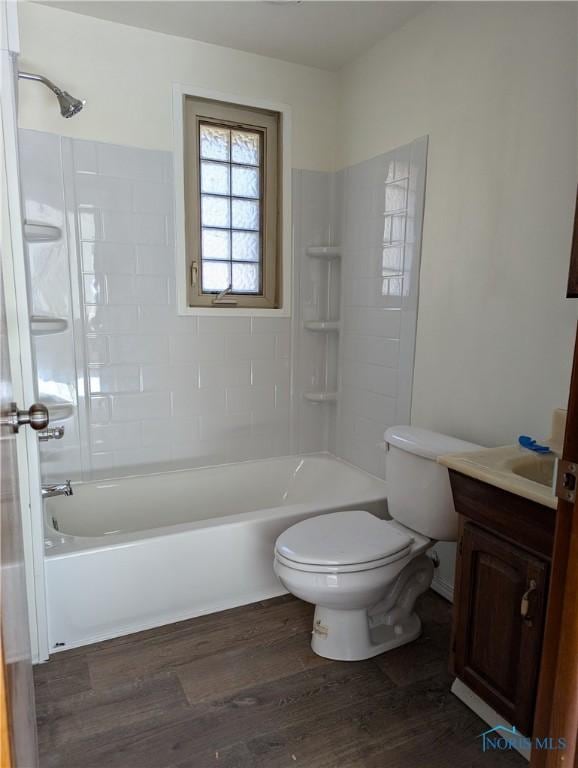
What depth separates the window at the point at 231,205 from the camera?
8.48ft

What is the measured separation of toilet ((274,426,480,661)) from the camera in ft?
5.57

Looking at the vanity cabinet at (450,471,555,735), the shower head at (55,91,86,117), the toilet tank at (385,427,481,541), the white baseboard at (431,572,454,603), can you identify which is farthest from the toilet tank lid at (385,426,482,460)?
the shower head at (55,91,86,117)

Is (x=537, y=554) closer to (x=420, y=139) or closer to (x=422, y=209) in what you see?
(x=422, y=209)

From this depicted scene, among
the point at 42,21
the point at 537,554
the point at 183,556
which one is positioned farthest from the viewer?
the point at 42,21

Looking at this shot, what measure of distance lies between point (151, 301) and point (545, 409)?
183cm

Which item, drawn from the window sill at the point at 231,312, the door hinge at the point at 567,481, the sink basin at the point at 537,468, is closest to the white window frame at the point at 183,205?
the window sill at the point at 231,312

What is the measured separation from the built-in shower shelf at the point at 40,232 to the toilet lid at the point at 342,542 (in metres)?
1.57

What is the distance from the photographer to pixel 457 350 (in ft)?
6.83

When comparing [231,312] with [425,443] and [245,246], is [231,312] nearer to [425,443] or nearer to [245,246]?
[245,246]

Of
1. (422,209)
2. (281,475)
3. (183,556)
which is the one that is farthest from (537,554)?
(281,475)

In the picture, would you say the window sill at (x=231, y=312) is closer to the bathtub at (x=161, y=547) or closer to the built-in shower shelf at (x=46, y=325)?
the built-in shower shelf at (x=46, y=325)

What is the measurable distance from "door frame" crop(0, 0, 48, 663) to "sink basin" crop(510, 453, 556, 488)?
1528 mm

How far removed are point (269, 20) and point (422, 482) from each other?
6.86 feet

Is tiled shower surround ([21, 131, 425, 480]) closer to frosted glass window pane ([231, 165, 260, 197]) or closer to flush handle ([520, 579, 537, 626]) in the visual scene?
frosted glass window pane ([231, 165, 260, 197])
